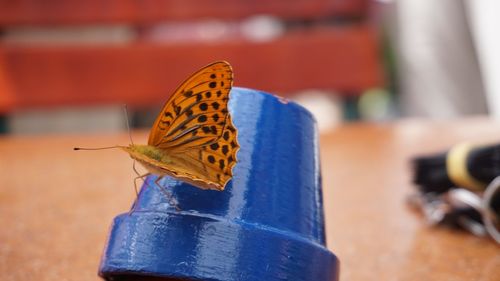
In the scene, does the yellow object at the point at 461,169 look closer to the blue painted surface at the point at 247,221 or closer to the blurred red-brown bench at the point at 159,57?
the blue painted surface at the point at 247,221

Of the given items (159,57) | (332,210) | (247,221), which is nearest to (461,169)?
(332,210)

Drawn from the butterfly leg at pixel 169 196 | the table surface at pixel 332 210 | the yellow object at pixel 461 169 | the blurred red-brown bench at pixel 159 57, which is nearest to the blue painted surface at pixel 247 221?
the butterfly leg at pixel 169 196

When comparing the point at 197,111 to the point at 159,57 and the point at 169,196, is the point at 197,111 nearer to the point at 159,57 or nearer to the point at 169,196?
the point at 169,196

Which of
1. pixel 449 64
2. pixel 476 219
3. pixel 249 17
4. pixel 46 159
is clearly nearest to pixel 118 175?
pixel 46 159

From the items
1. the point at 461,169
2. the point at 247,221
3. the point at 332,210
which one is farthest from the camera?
the point at 332,210

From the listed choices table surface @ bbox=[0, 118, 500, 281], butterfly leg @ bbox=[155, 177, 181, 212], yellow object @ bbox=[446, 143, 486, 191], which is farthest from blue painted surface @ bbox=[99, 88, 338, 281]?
yellow object @ bbox=[446, 143, 486, 191]

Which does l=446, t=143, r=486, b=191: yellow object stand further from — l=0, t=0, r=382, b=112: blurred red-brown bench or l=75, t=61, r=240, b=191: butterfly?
l=0, t=0, r=382, b=112: blurred red-brown bench
